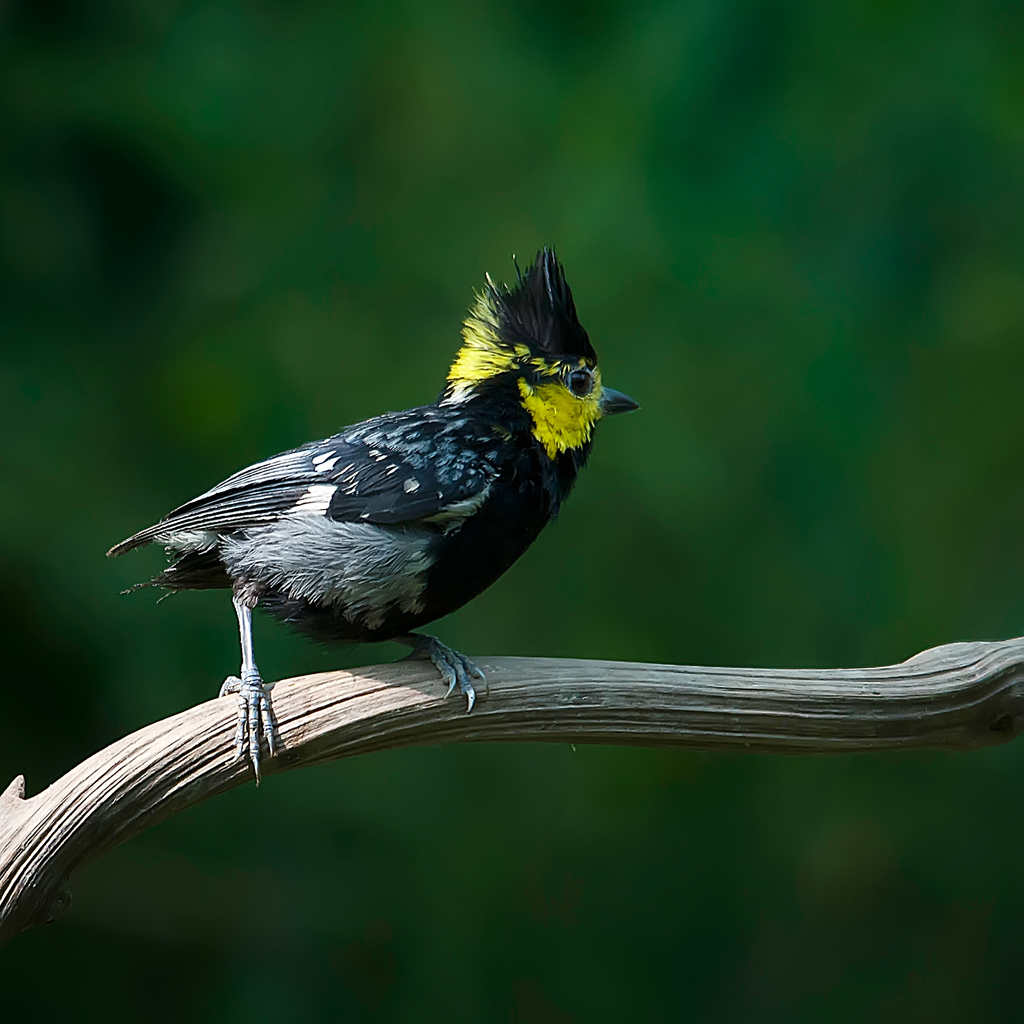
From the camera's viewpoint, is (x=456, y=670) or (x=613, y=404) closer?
(x=456, y=670)

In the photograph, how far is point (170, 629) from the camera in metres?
3.00

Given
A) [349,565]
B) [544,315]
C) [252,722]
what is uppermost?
[544,315]

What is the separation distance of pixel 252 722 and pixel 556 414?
0.74 m

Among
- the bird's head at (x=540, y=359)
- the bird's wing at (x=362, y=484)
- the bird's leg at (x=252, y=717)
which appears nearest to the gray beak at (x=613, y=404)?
the bird's head at (x=540, y=359)

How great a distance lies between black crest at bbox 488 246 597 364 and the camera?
2115 millimetres

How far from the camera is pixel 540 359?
212 centimetres

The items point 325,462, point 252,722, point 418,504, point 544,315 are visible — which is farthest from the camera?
point 544,315

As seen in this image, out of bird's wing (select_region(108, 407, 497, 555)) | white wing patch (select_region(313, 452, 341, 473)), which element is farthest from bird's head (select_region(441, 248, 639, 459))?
white wing patch (select_region(313, 452, 341, 473))

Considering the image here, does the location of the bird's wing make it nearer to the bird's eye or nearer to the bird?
the bird

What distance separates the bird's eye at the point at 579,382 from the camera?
2119 millimetres

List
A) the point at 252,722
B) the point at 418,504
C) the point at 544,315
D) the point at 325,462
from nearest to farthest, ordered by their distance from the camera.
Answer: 1. the point at 252,722
2. the point at 418,504
3. the point at 325,462
4. the point at 544,315

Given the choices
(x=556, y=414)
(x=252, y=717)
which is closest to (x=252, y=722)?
(x=252, y=717)

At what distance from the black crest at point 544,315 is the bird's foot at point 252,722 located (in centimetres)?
77

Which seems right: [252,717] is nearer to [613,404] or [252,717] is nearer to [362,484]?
[362,484]
